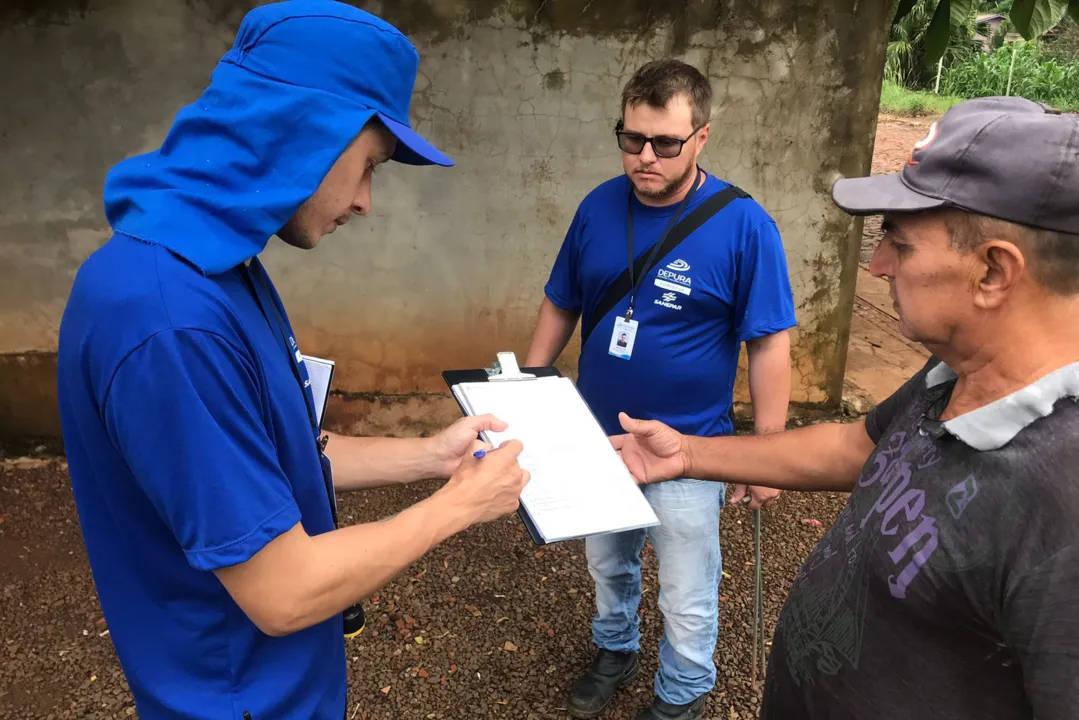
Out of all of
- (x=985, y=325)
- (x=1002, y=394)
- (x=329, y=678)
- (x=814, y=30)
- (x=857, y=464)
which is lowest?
(x=329, y=678)

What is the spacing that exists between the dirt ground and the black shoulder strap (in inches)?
62.9

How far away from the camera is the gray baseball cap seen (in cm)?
119

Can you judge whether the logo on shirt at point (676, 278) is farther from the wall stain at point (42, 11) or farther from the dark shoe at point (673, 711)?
the wall stain at point (42, 11)

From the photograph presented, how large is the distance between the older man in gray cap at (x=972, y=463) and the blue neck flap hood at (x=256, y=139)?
0.96 m

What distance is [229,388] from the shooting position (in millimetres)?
1189

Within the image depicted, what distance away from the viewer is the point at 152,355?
1.13 m

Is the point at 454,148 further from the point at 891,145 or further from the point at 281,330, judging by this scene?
the point at 891,145

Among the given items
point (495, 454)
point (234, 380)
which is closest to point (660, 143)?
point (495, 454)

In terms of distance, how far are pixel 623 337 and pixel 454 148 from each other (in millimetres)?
2111

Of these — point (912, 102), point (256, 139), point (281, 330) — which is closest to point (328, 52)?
point (256, 139)

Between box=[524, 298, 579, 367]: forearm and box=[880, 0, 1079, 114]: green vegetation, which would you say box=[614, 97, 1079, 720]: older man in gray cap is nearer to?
box=[524, 298, 579, 367]: forearm

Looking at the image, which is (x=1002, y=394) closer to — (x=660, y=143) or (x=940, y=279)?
(x=940, y=279)

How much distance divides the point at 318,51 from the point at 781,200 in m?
3.79

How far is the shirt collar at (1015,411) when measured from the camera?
1191 millimetres
